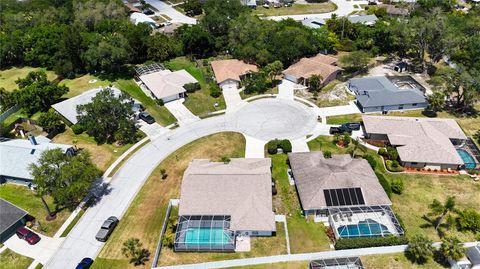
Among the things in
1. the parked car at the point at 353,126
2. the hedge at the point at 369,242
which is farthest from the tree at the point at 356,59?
A: the hedge at the point at 369,242

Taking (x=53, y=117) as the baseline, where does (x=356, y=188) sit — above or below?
below

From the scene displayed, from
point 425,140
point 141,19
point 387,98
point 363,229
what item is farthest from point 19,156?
point 141,19

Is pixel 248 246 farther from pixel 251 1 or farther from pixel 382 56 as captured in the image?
pixel 251 1

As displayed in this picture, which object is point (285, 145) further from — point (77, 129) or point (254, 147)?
point (77, 129)

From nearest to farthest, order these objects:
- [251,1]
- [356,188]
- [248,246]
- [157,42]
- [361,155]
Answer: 1. [248,246]
2. [356,188]
3. [361,155]
4. [157,42]
5. [251,1]

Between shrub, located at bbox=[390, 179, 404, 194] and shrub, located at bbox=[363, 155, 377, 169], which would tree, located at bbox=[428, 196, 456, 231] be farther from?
shrub, located at bbox=[363, 155, 377, 169]

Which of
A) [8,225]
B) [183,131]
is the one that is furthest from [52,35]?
[8,225]

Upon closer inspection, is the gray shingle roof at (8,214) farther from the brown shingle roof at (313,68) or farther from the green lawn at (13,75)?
the brown shingle roof at (313,68)
